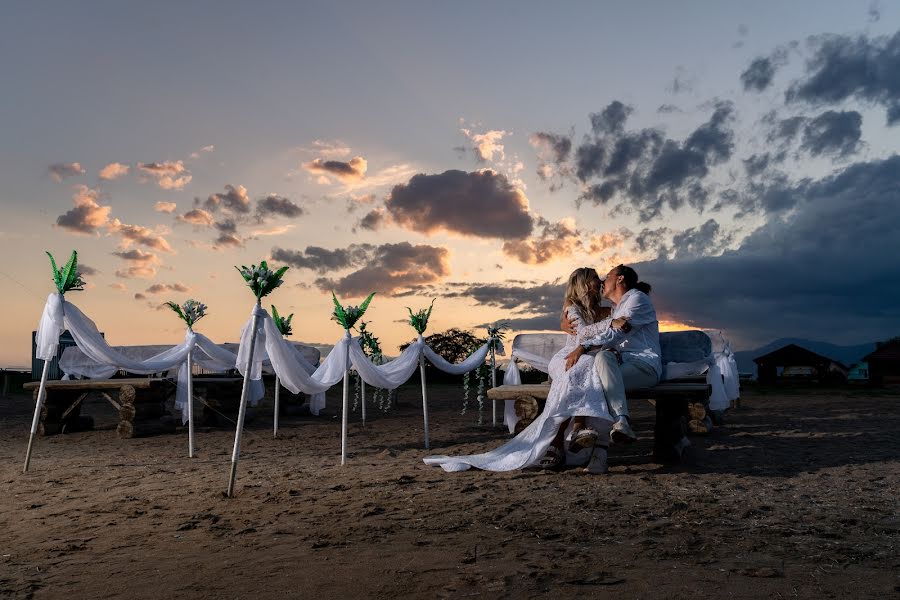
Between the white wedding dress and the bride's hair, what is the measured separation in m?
0.11

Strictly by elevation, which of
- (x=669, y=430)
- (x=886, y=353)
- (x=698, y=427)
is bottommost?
(x=698, y=427)

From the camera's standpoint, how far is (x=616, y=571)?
4.32 m

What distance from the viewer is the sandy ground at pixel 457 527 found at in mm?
4203

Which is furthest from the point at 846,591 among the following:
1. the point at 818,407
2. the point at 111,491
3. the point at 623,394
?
the point at 818,407

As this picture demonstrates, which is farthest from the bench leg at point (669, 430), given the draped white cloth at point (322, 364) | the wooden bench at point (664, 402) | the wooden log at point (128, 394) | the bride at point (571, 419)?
the wooden log at point (128, 394)

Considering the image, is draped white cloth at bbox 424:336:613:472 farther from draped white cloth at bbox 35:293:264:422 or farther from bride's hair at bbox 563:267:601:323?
draped white cloth at bbox 35:293:264:422

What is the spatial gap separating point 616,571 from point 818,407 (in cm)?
1642

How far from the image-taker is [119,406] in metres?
14.6

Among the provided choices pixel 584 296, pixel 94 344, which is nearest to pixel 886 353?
pixel 584 296

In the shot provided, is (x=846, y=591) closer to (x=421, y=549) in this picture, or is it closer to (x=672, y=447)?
(x=421, y=549)

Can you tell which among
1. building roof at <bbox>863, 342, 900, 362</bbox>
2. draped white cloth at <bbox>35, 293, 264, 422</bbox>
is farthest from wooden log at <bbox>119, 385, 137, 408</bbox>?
building roof at <bbox>863, 342, 900, 362</bbox>

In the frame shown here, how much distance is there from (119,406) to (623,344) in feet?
37.0

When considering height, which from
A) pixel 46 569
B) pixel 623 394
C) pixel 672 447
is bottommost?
pixel 46 569

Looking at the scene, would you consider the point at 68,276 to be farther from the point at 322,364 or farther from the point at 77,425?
the point at 77,425
